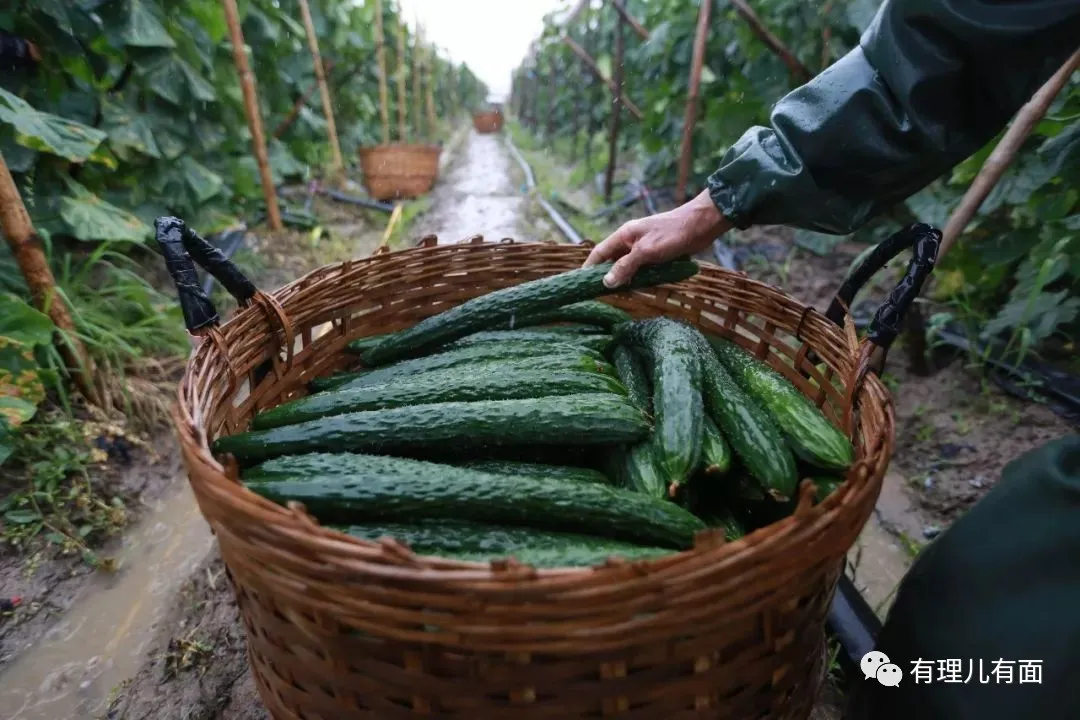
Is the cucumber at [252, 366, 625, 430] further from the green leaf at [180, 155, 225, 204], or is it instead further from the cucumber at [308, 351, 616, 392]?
the green leaf at [180, 155, 225, 204]

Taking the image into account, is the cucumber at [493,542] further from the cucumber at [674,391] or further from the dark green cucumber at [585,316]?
the dark green cucumber at [585,316]

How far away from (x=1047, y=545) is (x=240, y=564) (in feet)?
4.71

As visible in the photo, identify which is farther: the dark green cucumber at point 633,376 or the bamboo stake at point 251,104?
→ the bamboo stake at point 251,104

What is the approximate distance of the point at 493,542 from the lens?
Answer: 4.04 feet

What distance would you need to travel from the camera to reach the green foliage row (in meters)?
2.96

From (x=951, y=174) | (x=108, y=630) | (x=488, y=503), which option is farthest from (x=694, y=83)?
(x=108, y=630)

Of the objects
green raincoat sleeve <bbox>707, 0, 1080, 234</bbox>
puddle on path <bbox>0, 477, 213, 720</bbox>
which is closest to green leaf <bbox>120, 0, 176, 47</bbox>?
puddle on path <bbox>0, 477, 213, 720</bbox>

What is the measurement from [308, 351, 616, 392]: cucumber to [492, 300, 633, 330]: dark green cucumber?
226 millimetres

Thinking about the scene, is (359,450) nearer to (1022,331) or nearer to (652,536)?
(652,536)

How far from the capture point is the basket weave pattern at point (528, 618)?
2.95ft

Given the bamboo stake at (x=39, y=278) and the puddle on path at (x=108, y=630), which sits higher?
the bamboo stake at (x=39, y=278)

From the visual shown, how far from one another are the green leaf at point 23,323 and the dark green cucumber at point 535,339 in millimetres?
1869

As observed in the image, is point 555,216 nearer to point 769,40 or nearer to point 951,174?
point 769,40

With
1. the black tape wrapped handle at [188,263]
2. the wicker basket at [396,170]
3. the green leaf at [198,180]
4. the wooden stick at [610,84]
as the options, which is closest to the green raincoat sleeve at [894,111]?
the black tape wrapped handle at [188,263]
